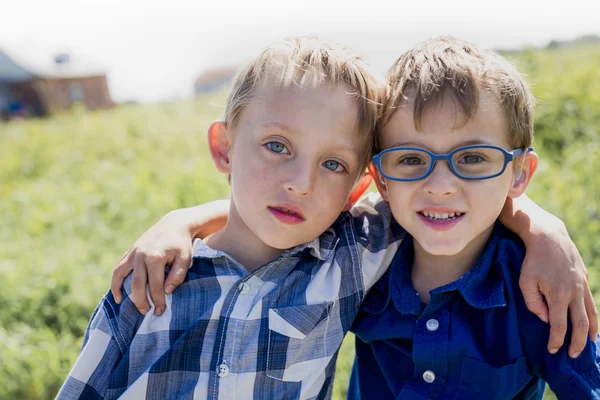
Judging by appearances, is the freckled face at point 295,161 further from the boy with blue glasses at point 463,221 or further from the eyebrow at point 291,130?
the boy with blue glasses at point 463,221

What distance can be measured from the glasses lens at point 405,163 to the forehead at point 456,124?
1.6 inches

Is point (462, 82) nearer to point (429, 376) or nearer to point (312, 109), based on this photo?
point (312, 109)

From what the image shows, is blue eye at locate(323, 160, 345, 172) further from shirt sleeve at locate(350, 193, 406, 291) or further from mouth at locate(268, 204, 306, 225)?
shirt sleeve at locate(350, 193, 406, 291)

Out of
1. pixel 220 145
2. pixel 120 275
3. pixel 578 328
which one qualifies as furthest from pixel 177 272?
pixel 578 328

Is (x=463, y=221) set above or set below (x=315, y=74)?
below

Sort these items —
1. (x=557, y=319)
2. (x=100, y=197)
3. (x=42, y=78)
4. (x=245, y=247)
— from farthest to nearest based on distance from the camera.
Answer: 1. (x=42, y=78)
2. (x=100, y=197)
3. (x=245, y=247)
4. (x=557, y=319)

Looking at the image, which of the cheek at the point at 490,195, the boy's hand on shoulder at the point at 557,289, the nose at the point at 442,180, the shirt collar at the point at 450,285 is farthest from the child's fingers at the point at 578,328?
the nose at the point at 442,180

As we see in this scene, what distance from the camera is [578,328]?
1.52 m

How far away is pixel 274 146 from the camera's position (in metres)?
1.71

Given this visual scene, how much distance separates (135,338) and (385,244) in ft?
2.77

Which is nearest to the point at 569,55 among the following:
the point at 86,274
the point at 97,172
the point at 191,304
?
the point at 97,172

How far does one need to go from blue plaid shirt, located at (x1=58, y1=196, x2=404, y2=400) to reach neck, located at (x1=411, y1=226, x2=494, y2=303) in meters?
0.20

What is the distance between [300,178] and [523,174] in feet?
2.23

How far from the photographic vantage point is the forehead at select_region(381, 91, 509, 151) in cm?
155
